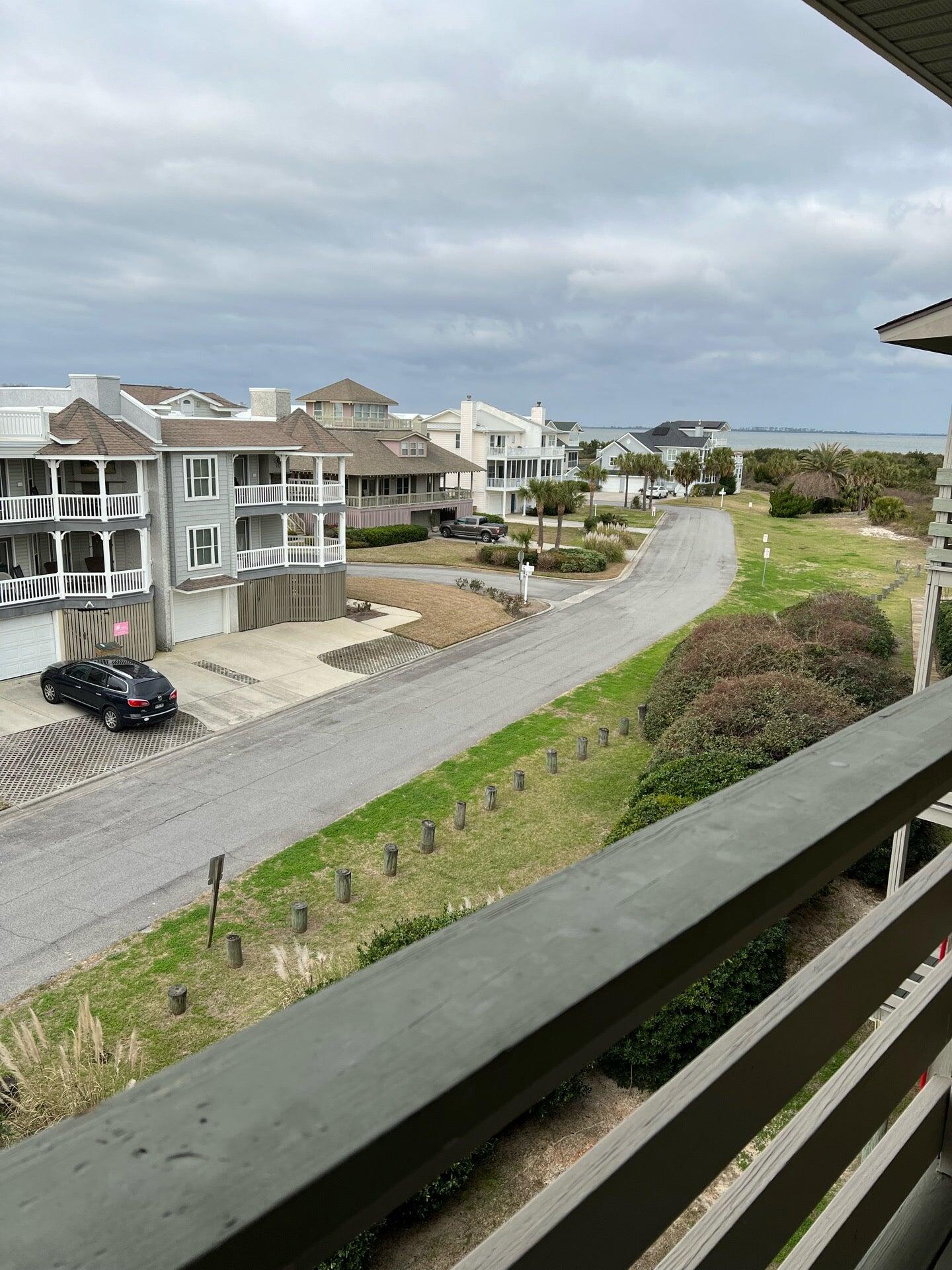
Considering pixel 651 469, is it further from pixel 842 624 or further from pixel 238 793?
pixel 238 793

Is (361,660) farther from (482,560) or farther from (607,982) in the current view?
(607,982)

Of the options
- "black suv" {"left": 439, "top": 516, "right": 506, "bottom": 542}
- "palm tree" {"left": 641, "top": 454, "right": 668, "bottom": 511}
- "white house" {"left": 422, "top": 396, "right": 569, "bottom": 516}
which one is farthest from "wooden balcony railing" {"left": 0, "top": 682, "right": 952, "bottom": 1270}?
"palm tree" {"left": 641, "top": 454, "right": 668, "bottom": 511}

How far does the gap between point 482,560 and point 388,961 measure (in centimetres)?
4679

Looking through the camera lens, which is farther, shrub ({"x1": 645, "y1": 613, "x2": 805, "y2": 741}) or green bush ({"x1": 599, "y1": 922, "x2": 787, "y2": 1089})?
shrub ({"x1": 645, "y1": 613, "x2": 805, "y2": 741})

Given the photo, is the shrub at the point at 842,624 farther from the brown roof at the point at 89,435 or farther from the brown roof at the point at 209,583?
the brown roof at the point at 89,435

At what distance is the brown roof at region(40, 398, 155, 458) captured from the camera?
81.0 feet

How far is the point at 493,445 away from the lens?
6669 cm

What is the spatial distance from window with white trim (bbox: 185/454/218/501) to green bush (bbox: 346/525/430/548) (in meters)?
20.1

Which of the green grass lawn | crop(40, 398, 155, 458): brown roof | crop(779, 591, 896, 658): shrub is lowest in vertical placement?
the green grass lawn

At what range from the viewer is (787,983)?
1273 mm

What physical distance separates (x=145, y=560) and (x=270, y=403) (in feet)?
33.1

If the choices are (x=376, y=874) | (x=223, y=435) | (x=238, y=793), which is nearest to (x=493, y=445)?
(x=223, y=435)

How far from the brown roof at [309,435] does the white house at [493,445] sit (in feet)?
105

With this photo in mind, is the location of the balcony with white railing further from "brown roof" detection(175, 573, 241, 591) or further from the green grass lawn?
the green grass lawn
